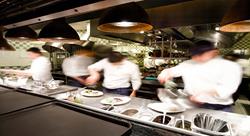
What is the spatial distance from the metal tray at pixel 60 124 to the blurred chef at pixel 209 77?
1.17m

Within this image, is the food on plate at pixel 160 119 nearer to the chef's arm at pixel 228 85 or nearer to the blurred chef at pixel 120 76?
the chef's arm at pixel 228 85

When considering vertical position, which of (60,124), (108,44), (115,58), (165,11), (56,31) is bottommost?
(60,124)

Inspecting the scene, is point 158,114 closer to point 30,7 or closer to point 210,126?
point 210,126

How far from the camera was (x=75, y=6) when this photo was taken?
1.24 metres

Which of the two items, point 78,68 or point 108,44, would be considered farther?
point 108,44

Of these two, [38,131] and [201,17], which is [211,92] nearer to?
[201,17]

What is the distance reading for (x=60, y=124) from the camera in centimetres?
95

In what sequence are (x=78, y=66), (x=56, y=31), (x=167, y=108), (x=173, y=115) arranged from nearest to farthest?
1. (x=173, y=115)
2. (x=167, y=108)
3. (x=56, y=31)
4. (x=78, y=66)

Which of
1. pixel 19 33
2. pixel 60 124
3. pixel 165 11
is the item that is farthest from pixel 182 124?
pixel 19 33

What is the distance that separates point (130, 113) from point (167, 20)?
2219 millimetres

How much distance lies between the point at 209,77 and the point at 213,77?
4 cm

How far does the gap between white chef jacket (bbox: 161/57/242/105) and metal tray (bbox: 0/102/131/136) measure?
4.64 feet

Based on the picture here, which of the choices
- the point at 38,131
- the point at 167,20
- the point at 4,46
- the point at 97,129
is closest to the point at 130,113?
the point at 97,129

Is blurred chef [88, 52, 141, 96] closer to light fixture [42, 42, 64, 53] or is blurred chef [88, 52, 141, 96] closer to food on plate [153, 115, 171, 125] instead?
food on plate [153, 115, 171, 125]
